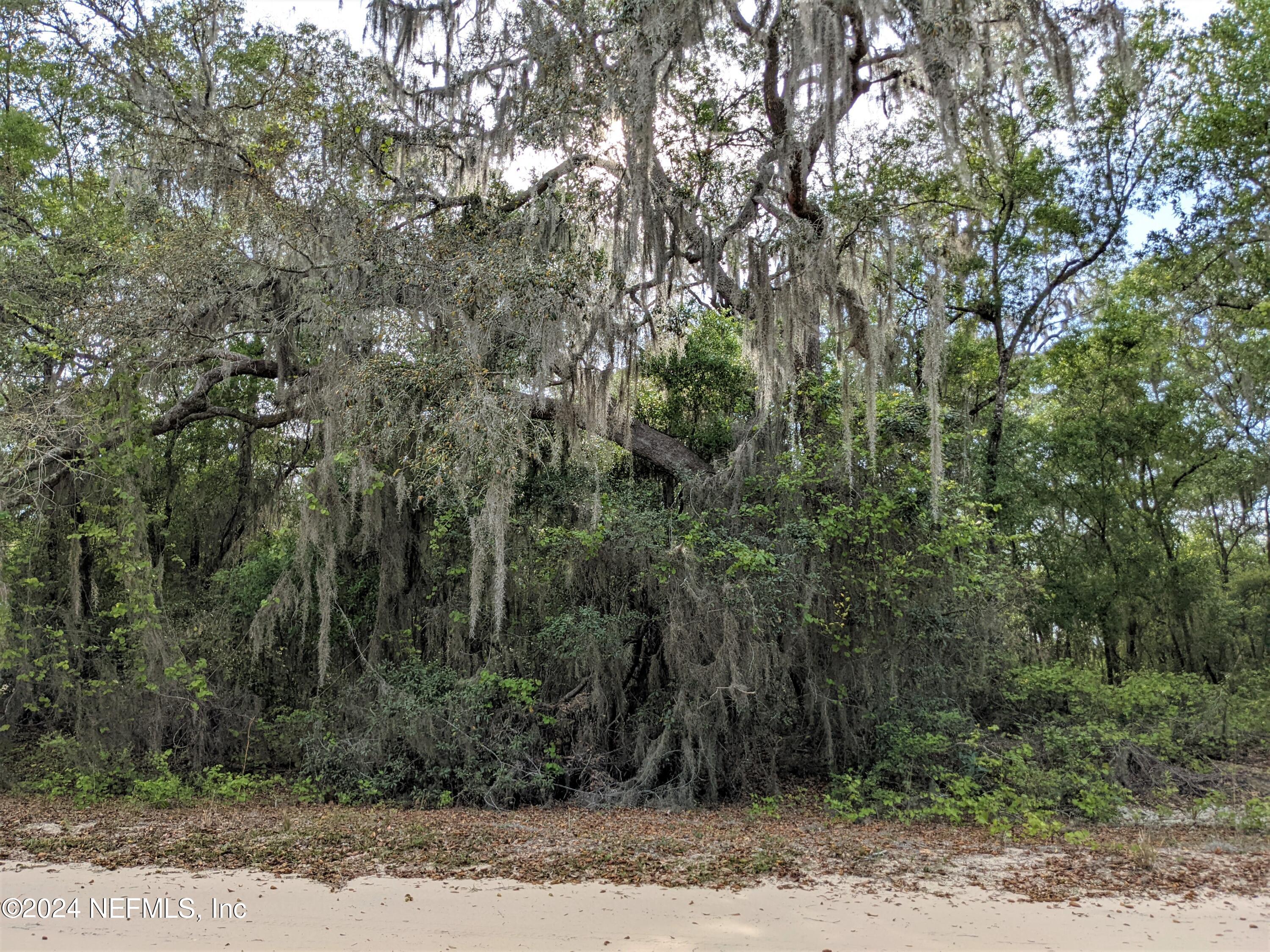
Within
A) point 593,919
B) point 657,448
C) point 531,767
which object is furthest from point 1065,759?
point 593,919

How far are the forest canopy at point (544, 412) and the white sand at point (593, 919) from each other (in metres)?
3.48

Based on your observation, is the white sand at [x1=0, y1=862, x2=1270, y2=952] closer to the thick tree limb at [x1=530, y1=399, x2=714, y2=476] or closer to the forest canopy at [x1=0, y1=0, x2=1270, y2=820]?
the forest canopy at [x1=0, y1=0, x2=1270, y2=820]

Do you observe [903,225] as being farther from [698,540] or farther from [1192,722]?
[1192,722]

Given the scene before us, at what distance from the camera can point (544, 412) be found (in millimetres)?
9977

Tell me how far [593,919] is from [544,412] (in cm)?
617

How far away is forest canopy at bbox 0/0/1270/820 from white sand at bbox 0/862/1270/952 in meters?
3.48

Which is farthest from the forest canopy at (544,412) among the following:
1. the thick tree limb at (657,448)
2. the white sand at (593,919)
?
the white sand at (593,919)

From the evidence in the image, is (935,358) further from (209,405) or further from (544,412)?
(209,405)

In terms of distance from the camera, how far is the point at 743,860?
6.24 metres

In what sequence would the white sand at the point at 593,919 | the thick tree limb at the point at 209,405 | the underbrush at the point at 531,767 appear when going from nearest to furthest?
1. the white sand at the point at 593,919
2. the underbrush at the point at 531,767
3. the thick tree limb at the point at 209,405

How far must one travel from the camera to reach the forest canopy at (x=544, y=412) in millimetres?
9062

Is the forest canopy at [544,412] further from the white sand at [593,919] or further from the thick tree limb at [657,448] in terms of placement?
the white sand at [593,919]

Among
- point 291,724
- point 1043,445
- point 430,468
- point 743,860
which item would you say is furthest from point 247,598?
point 1043,445

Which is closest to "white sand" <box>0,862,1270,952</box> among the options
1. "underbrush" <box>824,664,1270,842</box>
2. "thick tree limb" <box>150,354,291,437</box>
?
"underbrush" <box>824,664,1270,842</box>
